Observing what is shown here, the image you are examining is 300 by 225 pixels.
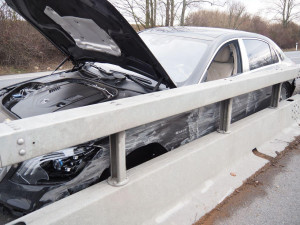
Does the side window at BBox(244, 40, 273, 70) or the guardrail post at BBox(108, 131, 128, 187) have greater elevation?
the side window at BBox(244, 40, 273, 70)

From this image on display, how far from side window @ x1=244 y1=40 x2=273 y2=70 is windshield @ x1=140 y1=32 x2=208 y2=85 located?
3.36 feet

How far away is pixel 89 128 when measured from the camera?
1.75 meters

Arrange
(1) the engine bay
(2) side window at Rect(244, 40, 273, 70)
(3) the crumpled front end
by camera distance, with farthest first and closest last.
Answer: (2) side window at Rect(244, 40, 273, 70), (1) the engine bay, (3) the crumpled front end

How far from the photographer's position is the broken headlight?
2.25 metres

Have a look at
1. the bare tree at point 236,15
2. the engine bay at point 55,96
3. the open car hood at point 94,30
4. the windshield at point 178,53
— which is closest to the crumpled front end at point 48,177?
the engine bay at point 55,96

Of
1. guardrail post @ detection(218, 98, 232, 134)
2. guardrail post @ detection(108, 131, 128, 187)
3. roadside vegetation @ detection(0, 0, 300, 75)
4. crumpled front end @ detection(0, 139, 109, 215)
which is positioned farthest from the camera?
roadside vegetation @ detection(0, 0, 300, 75)

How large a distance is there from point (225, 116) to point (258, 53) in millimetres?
1966

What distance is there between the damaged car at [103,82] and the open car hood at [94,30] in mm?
Result: 11

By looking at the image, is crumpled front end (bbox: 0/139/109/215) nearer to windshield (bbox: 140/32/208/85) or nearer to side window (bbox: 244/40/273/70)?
windshield (bbox: 140/32/208/85)

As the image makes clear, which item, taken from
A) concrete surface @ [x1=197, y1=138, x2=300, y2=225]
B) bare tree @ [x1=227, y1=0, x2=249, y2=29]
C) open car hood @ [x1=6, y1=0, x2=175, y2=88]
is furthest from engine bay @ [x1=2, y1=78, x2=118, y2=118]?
bare tree @ [x1=227, y1=0, x2=249, y2=29]

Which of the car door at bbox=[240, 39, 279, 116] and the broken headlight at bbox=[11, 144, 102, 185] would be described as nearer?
the broken headlight at bbox=[11, 144, 102, 185]

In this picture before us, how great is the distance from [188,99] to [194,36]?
74.5 inches

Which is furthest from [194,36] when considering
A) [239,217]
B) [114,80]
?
[239,217]

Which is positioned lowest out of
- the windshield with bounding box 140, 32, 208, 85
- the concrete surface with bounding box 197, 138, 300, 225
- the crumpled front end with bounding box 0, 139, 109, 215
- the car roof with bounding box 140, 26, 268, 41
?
the concrete surface with bounding box 197, 138, 300, 225
